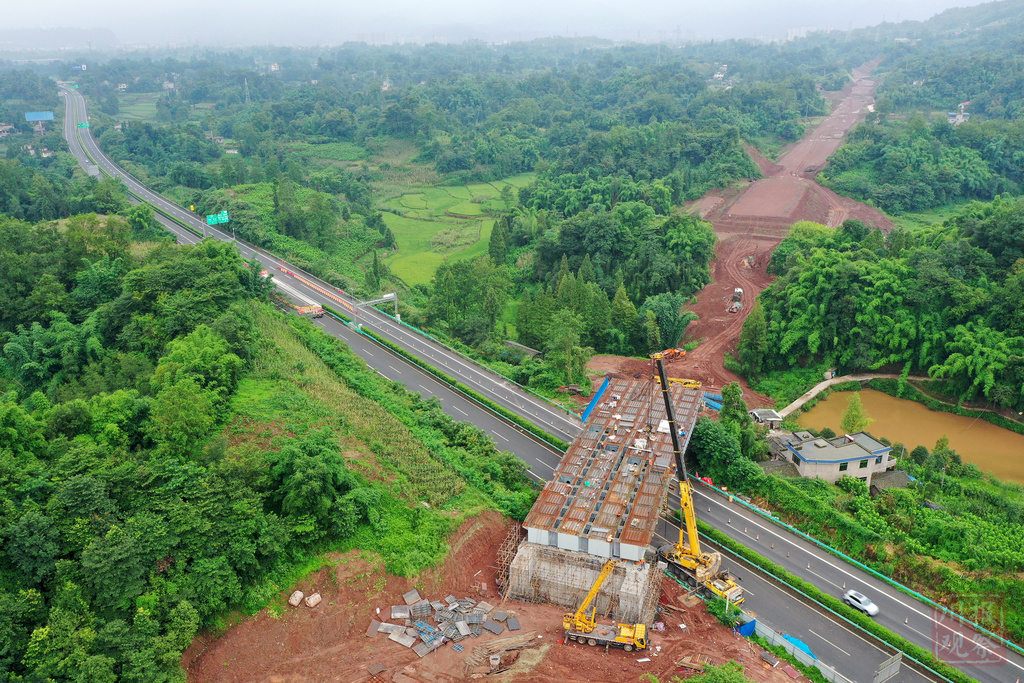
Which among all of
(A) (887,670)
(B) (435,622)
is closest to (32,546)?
(B) (435,622)

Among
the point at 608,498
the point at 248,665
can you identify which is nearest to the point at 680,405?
the point at 608,498

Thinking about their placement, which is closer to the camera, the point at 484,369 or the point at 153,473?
the point at 153,473

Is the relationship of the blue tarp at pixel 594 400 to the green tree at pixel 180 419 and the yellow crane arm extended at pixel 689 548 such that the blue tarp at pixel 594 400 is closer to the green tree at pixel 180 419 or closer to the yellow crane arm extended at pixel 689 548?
the yellow crane arm extended at pixel 689 548

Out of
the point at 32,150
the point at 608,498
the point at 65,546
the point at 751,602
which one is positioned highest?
the point at 32,150

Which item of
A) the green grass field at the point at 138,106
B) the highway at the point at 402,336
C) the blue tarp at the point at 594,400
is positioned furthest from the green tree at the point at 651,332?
the green grass field at the point at 138,106

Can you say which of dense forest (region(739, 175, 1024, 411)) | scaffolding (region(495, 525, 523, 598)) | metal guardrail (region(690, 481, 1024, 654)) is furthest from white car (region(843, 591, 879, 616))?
dense forest (region(739, 175, 1024, 411))

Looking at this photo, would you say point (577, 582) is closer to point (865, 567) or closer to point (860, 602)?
point (860, 602)

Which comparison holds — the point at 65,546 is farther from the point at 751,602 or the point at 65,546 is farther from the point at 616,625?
the point at 751,602
